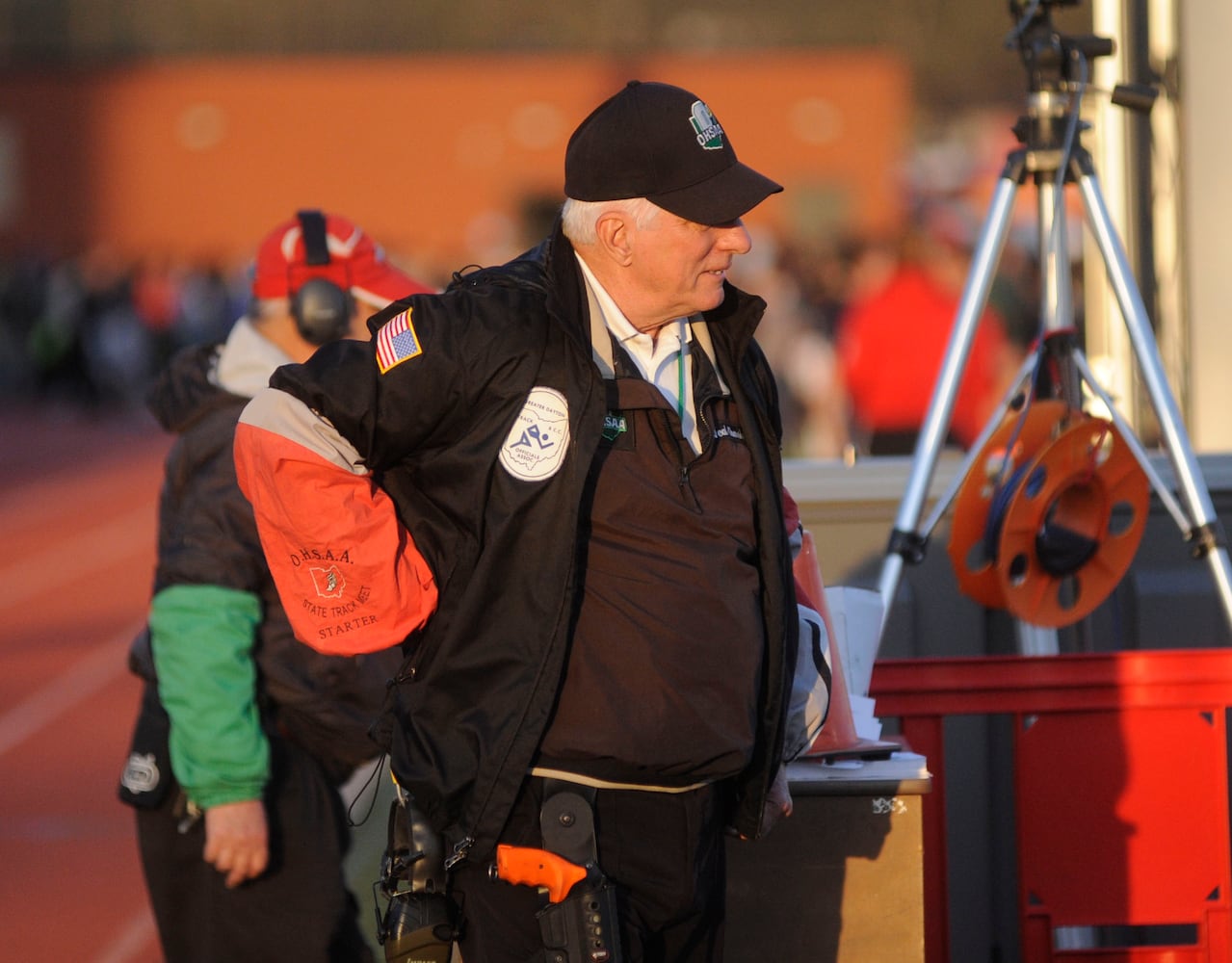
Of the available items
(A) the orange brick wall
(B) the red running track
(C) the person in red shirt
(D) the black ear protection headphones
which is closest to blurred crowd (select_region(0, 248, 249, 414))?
(A) the orange brick wall

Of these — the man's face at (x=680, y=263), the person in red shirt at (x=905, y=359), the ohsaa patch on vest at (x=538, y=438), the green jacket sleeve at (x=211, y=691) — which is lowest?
the green jacket sleeve at (x=211, y=691)

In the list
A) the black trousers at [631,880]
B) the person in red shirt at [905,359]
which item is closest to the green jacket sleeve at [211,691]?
the black trousers at [631,880]

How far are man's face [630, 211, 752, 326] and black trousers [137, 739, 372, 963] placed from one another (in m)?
1.41

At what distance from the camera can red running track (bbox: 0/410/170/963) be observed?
638 centimetres

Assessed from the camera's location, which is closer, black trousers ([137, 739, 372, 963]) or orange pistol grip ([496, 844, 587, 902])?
orange pistol grip ([496, 844, 587, 902])

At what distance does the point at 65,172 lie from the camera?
4203cm

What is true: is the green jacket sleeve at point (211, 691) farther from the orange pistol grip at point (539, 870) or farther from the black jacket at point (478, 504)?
the orange pistol grip at point (539, 870)

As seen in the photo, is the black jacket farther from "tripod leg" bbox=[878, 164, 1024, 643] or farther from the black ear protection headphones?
"tripod leg" bbox=[878, 164, 1024, 643]

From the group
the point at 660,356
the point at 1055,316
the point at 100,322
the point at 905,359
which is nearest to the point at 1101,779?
the point at 1055,316

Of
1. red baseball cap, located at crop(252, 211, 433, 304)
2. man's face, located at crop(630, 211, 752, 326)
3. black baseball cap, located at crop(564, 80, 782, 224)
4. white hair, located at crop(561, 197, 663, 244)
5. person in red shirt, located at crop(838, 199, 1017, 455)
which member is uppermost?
person in red shirt, located at crop(838, 199, 1017, 455)

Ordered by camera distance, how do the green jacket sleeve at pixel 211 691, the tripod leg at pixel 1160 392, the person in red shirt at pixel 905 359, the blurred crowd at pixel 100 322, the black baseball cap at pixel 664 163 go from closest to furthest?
the black baseball cap at pixel 664 163 → the green jacket sleeve at pixel 211 691 → the tripod leg at pixel 1160 392 → the person in red shirt at pixel 905 359 → the blurred crowd at pixel 100 322

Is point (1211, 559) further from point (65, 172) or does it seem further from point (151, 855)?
point (65, 172)

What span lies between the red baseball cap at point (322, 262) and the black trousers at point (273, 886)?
99 cm

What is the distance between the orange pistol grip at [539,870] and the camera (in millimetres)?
2611
